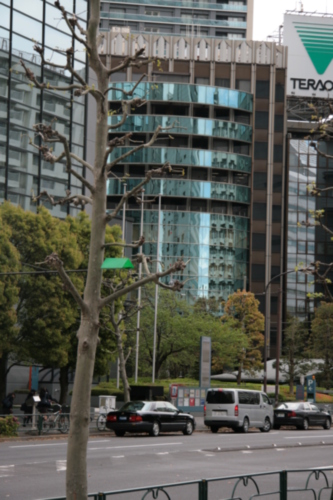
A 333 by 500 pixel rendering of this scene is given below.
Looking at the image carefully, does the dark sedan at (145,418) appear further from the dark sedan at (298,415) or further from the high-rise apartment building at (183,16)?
the high-rise apartment building at (183,16)

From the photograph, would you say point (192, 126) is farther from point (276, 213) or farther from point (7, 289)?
point (7, 289)

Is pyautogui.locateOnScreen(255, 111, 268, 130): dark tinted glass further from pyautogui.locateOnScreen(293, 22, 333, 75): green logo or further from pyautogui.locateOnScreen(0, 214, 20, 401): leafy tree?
pyautogui.locateOnScreen(0, 214, 20, 401): leafy tree

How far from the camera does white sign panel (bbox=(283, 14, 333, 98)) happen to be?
95.1 m

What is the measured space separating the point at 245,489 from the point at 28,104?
128 ft

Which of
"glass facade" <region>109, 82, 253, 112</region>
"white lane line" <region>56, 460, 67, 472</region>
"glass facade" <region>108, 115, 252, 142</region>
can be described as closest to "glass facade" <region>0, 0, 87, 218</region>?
"white lane line" <region>56, 460, 67, 472</region>

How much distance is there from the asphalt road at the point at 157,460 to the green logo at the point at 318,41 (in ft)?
222

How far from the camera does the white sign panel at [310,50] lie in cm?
9506

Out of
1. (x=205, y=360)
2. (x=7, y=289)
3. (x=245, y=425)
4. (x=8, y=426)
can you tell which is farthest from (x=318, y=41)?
(x=8, y=426)

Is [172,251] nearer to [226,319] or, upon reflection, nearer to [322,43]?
[226,319]

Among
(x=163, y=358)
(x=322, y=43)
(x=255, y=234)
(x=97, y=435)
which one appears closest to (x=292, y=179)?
(x=255, y=234)

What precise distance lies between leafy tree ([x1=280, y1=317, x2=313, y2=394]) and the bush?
4353 centimetres

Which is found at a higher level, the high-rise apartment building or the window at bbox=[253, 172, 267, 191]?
the high-rise apartment building

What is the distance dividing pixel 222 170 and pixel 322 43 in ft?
56.4

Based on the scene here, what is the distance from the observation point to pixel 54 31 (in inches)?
1929
